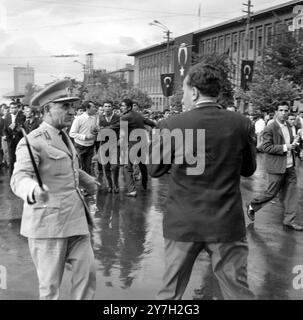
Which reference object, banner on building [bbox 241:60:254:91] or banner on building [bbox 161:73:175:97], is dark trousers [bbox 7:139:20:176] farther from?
banner on building [bbox 241:60:254:91]

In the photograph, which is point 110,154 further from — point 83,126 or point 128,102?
point 128,102

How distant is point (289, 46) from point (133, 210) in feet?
76.6

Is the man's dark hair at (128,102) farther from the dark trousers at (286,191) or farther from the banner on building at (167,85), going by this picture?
the banner on building at (167,85)

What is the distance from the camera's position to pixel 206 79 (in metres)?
3.42

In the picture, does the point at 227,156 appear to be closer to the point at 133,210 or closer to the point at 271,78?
the point at 133,210

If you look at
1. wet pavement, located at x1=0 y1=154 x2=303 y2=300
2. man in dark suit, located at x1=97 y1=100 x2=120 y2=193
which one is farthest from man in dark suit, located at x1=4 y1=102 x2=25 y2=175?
wet pavement, located at x1=0 y1=154 x2=303 y2=300

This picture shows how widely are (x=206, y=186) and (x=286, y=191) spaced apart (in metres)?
4.45

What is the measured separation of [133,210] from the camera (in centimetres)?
864

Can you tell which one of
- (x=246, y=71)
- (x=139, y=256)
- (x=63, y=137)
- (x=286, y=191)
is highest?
(x=246, y=71)

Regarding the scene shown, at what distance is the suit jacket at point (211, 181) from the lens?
3.36m

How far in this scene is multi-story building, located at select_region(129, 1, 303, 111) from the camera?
3944 cm

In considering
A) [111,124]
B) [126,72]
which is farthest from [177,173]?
[126,72]

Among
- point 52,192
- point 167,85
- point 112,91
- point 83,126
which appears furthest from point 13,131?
point 112,91

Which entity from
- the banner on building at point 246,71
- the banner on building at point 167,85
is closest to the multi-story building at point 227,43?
the banner on building at point 167,85
